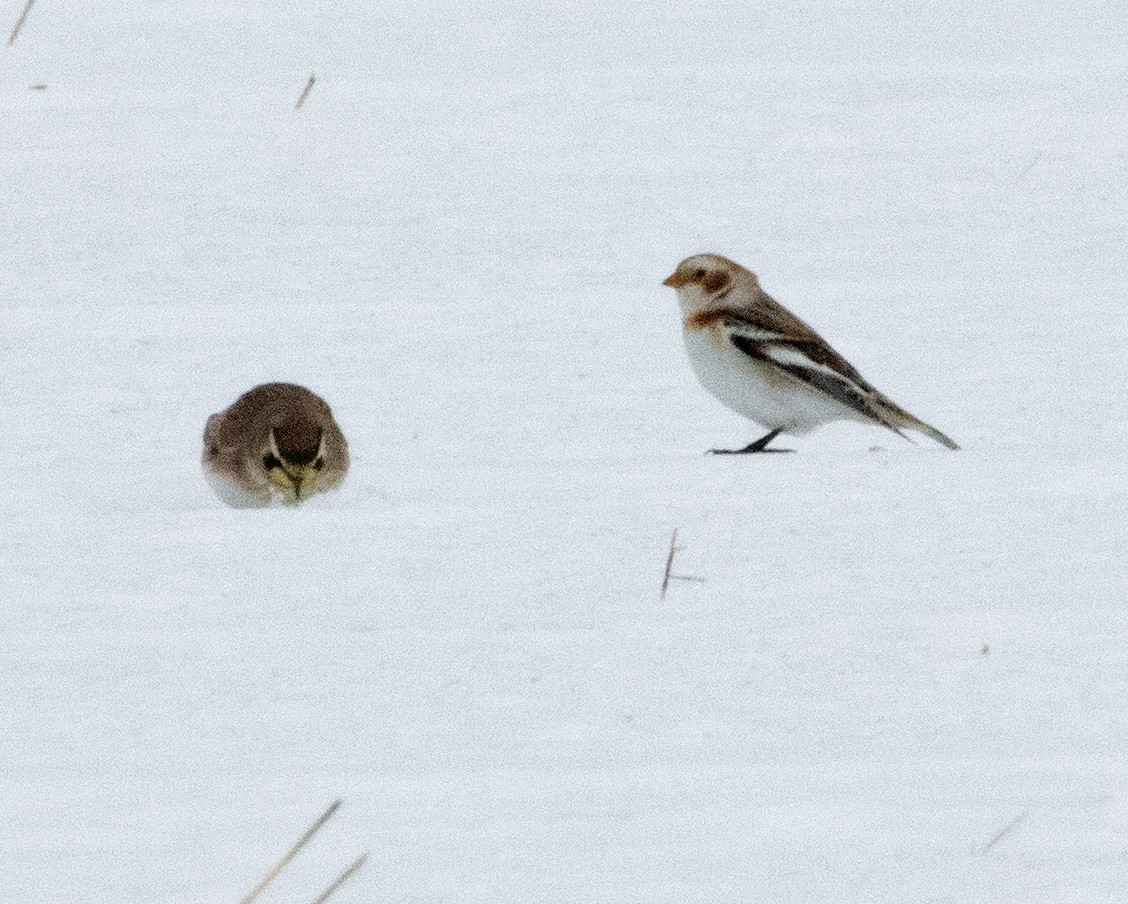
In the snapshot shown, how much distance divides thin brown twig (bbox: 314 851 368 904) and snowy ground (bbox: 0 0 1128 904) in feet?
0.07

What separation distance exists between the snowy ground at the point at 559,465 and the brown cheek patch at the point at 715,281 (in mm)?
229

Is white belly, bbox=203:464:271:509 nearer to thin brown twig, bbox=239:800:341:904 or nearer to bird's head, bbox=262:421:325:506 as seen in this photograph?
bird's head, bbox=262:421:325:506

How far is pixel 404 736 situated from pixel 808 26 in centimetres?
444

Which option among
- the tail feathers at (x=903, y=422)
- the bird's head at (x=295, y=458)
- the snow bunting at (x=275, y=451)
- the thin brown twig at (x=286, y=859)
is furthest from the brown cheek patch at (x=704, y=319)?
the thin brown twig at (x=286, y=859)

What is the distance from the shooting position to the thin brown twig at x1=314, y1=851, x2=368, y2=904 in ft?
9.95

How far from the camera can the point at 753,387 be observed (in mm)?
5934

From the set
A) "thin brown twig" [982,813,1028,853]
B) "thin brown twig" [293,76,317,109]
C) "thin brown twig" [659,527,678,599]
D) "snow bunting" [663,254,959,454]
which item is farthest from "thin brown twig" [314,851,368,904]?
"thin brown twig" [293,76,317,109]

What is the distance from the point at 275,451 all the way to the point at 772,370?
1305 millimetres

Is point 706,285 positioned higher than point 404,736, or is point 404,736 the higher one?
point 404,736

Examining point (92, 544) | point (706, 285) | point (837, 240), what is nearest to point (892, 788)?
point (92, 544)

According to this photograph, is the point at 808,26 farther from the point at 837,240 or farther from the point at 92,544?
the point at 92,544

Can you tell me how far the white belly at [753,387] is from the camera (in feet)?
19.3

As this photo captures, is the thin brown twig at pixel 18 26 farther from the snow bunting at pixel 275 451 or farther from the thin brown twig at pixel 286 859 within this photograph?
the thin brown twig at pixel 286 859

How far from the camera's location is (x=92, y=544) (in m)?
4.47
